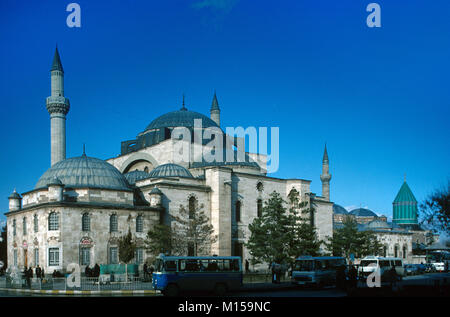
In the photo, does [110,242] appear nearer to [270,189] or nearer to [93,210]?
[93,210]

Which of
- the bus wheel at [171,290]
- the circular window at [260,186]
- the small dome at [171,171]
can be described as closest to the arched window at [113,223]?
the small dome at [171,171]

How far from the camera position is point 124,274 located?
106ft

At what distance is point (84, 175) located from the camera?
3850cm

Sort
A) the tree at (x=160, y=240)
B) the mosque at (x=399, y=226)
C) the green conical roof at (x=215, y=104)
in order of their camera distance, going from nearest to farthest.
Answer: the tree at (x=160, y=240), the green conical roof at (x=215, y=104), the mosque at (x=399, y=226)

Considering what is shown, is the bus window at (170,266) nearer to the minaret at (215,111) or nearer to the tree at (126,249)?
the tree at (126,249)

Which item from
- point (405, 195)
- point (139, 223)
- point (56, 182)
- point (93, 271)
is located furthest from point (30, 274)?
point (405, 195)

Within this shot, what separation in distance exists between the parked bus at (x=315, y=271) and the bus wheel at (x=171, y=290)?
7.61 metres

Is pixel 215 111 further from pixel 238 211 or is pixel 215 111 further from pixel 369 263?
pixel 369 263

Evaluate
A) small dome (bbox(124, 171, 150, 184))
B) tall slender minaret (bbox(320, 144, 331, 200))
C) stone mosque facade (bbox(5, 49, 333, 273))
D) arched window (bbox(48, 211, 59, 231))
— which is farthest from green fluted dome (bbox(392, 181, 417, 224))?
arched window (bbox(48, 211, 59, 231))

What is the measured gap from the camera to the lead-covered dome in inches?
1502

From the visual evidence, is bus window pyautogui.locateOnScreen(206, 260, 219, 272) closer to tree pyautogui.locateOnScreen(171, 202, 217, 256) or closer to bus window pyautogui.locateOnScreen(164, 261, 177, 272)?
bus window pyautogui.locateOnScreen(164, 261, 177, 272)

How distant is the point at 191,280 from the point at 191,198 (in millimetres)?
20307

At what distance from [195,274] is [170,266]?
1.15 m

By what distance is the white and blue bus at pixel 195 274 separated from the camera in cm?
2288
